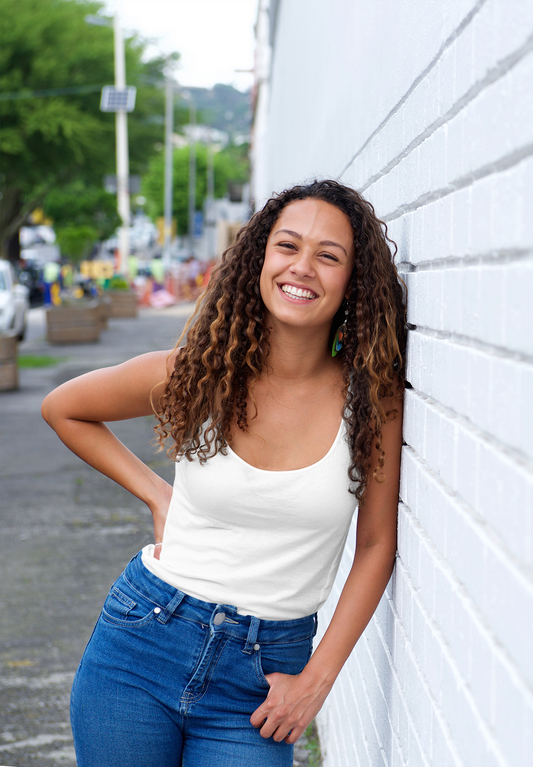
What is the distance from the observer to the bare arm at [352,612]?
198cm

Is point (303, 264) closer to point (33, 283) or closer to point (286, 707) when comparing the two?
point (286, 707)

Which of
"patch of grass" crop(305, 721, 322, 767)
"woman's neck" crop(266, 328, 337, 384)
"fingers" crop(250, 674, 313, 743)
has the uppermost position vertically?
"woman's neck" crop(266, 328, 337, 384)

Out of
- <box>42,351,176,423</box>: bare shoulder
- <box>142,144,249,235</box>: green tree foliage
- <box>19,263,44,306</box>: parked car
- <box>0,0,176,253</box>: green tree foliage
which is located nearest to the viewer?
<box>42,351,176,423</box>: bare shoulder

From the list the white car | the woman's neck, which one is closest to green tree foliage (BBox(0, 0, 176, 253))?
the white car

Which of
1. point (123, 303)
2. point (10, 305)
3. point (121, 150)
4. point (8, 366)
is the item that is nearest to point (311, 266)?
point (8, 366)

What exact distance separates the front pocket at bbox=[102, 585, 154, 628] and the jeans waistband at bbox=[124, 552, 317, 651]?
0.07 ft

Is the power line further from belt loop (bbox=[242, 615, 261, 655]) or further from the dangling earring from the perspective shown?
belt loop (bbox=[242, 615, 261, 655])

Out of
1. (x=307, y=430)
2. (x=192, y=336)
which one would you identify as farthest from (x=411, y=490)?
(x=192, y=336)

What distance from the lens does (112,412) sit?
235cm

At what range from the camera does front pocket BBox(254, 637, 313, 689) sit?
201 cm

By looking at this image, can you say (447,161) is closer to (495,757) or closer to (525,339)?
(525,339)

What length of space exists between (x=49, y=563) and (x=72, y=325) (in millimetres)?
13560

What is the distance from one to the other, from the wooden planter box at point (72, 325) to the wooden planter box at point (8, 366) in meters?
6.12

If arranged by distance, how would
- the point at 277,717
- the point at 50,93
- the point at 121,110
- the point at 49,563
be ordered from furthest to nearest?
the point at 50,93
the point at 121,110
the point at 49,563
the point at 277,717
